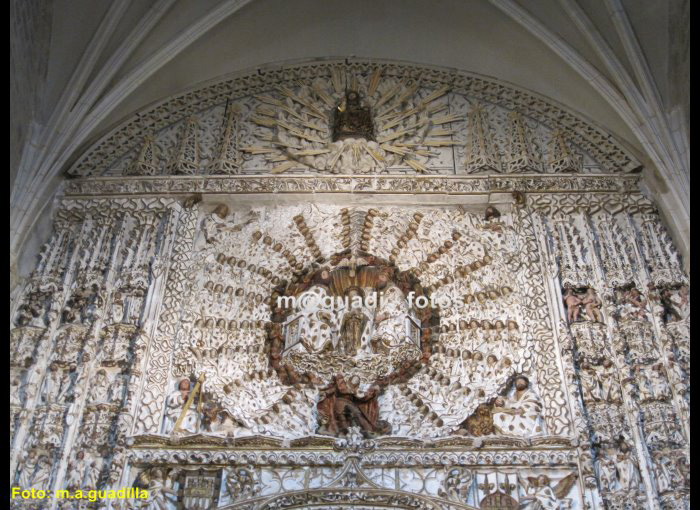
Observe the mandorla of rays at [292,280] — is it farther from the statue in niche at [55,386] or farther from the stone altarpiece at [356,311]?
the statue in niche at [55,386]

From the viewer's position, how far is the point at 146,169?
884 cm

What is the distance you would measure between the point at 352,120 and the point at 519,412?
385 cm

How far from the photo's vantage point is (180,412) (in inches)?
280

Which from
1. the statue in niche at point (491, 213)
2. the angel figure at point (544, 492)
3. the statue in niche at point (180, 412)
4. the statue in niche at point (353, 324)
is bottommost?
the angel figure at point (544, 492)

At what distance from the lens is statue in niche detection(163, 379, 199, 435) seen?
7012 millimetres

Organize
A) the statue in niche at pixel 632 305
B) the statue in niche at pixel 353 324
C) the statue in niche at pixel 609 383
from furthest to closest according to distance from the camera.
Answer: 1. the statue in niche at pixel 353 324
2. the statue in niche at pixel 632 305
3. the statue in niche at pixel 609 383

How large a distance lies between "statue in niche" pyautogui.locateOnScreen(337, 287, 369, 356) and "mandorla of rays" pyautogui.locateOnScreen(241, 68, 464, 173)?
1458 millimetres

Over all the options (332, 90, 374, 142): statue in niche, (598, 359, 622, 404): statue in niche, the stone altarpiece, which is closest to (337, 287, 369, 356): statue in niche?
the stone altarpiece

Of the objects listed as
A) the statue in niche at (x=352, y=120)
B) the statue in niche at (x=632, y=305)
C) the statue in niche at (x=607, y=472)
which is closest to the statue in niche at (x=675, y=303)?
the statue in niche at (x=632, y=305)

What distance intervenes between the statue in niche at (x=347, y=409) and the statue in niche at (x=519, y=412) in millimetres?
993

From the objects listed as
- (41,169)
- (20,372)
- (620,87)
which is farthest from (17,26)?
(620,87)

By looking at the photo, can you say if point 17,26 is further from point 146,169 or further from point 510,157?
point 510,157

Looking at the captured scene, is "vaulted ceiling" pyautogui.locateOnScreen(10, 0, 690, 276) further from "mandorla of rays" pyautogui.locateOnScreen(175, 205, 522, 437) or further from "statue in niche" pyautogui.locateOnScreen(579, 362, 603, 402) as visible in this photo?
"mandorla of rays" pyautogui.locateOnScreen(175, 205, 522, 437)

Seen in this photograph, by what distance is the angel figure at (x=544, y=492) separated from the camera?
21.1 ft
